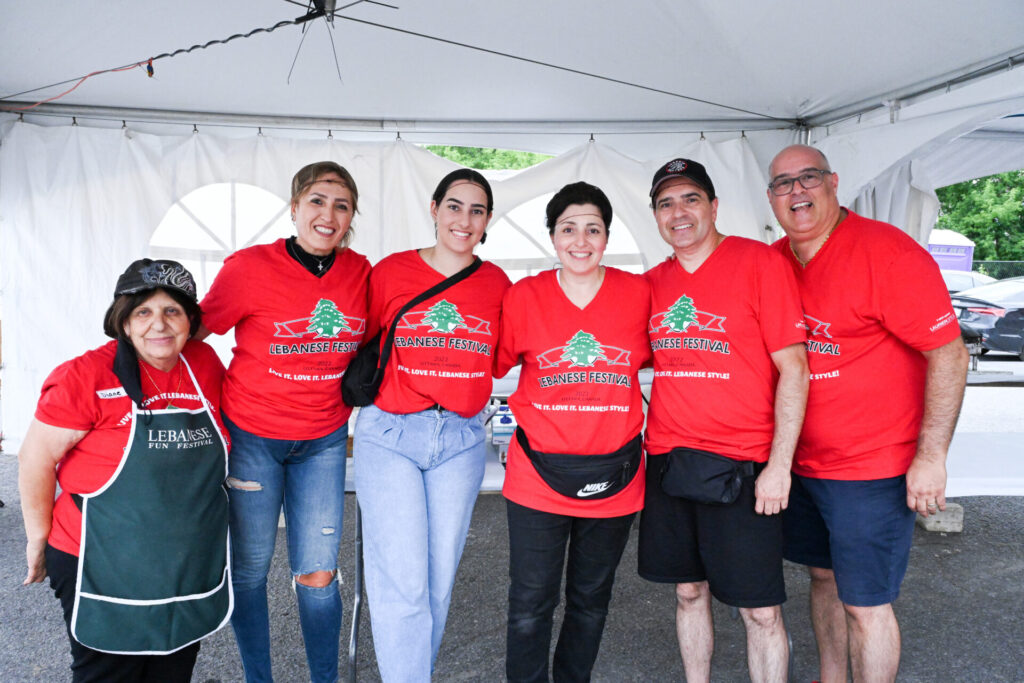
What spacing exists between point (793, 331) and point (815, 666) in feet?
5.30

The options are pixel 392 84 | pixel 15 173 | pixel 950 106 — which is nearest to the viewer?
pixel 950 106

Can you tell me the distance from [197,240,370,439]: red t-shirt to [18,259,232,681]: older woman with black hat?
0.90 feet

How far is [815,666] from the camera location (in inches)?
104

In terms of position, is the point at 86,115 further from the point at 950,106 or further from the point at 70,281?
the point at 950,106

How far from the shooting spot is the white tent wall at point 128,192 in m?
4.02

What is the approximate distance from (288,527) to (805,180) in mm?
2052

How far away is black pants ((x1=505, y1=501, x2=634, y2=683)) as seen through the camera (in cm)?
200

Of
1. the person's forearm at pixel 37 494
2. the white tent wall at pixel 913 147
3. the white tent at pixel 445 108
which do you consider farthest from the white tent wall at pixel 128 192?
the person's forearm at pixel 37 494

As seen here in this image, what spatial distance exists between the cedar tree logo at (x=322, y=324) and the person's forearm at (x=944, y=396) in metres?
1.79

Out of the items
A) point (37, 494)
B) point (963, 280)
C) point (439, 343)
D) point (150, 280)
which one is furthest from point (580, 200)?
point (963, 280)

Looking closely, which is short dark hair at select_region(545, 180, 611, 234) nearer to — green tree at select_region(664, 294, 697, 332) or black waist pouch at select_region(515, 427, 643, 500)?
green tree at select_region(664, 294, 697, 332)

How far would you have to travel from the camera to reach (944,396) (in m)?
1.90

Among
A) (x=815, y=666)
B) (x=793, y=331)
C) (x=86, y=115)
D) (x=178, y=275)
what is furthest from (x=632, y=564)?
(x=86, y=115)

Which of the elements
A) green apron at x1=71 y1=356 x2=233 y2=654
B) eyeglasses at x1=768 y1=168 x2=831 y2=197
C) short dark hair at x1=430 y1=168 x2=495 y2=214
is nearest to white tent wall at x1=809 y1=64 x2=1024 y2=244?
eyeglasses at x1=768 y1=168 x2=831 y2=197
